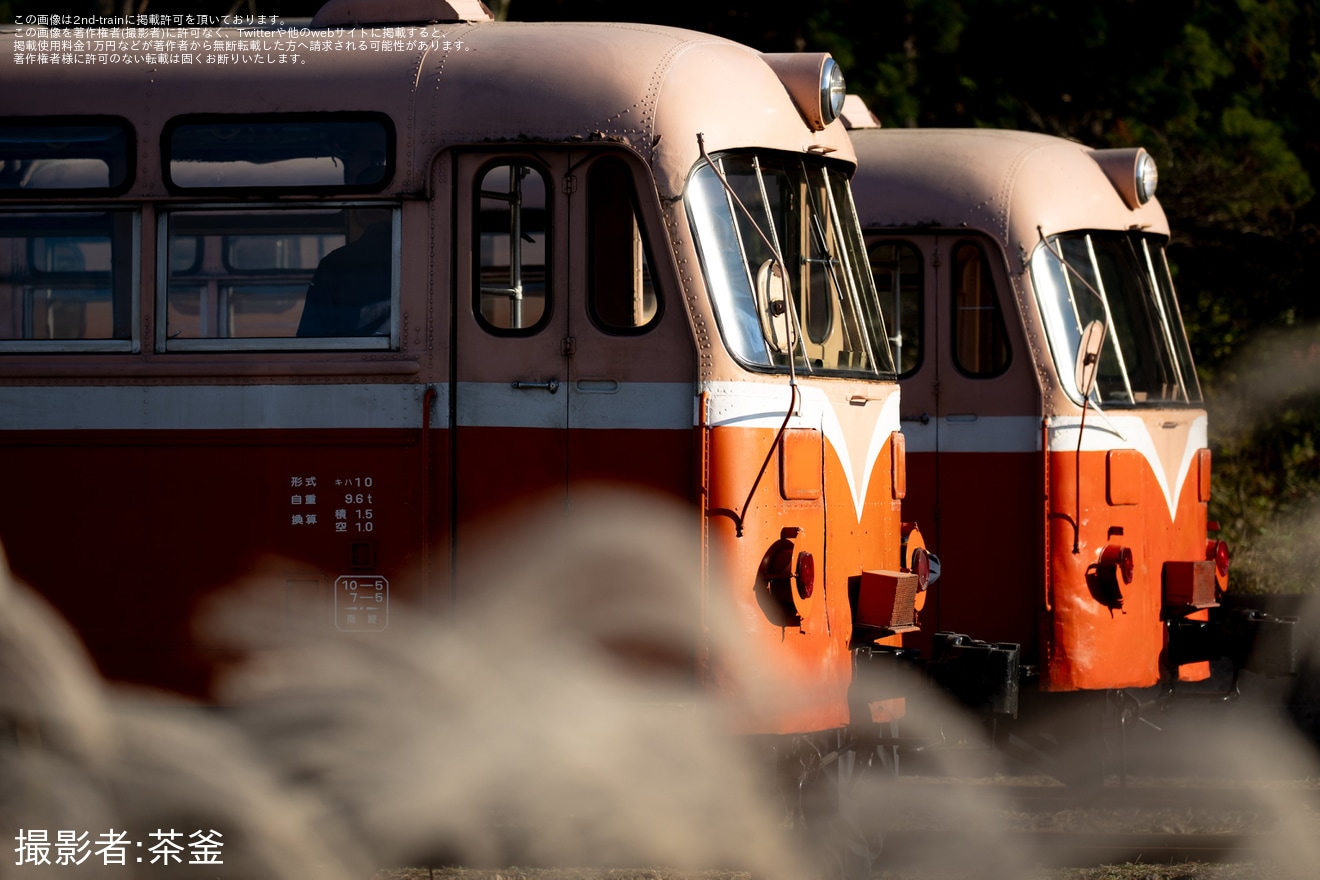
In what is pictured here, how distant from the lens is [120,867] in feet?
23.3

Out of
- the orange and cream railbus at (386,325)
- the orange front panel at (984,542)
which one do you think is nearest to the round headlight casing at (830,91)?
the orange and cream railbus at (386,325)

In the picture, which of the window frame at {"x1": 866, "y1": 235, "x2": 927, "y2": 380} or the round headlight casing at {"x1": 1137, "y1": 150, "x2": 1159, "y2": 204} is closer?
the window frame at {"x1": 866, "y1": 235, "x2": 927, "y2": 380}

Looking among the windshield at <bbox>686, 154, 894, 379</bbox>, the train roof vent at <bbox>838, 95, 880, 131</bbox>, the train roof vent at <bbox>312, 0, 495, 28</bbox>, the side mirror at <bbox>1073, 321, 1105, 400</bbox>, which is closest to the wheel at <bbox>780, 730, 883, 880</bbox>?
the windshield at <bbox>686, 154, 894, 379</bbox>

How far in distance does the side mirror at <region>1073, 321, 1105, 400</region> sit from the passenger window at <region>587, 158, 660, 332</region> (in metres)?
2.28

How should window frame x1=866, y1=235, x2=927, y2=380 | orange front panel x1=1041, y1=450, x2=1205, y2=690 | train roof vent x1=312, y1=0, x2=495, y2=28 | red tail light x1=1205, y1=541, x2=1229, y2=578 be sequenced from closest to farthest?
1. train roof vent x1=312, y1=0, x2=495, y2=28
2. orange front panel x1=1041, y1=450, x2=1205, y2=690
3. window frame x1=866, y1=235, x2=927, y2=380
4. red tail light x1=1205, y1=541, x2=1229, y2=578

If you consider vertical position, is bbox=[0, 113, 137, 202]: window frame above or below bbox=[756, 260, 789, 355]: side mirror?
above

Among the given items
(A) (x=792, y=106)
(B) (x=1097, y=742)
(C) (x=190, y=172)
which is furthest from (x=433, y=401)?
(B) (x=1097, y=742)

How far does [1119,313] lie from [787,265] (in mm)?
2908

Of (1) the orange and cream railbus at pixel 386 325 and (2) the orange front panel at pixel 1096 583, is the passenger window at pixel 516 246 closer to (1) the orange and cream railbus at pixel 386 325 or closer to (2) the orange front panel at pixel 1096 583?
(1) the orange and cream railbus at pixel 386 325

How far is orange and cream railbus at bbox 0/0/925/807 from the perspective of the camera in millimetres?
6336

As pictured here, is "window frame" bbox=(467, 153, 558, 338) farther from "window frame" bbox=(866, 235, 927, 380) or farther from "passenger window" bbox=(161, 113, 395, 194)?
"window frame" bbox=(866, 235, 927, 380)

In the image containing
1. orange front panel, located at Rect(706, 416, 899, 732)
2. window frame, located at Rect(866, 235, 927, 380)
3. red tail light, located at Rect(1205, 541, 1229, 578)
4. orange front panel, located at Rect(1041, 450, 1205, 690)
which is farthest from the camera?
red tail light, located at Rect(1205, 541, 1229, 578)

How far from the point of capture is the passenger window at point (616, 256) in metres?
6.37

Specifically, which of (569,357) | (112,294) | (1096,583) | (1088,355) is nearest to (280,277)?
(112,294)
